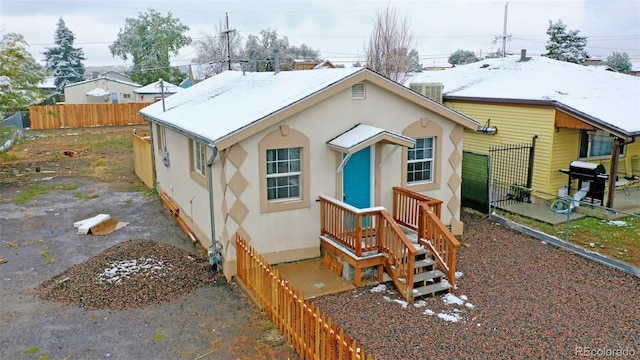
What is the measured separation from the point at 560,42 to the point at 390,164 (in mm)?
41815

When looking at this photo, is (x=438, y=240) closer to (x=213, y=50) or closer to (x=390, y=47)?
(x=390, y=47)

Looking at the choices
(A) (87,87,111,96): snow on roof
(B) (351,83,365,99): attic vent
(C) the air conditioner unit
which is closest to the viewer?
(B) (351,83,365,99): attic vent

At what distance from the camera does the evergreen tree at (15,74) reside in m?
19.7

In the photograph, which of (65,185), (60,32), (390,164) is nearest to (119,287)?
(390,164)

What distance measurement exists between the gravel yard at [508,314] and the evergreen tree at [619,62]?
58.2 m

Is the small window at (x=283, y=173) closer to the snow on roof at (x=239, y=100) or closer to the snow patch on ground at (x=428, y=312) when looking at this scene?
the snow on roof at (x=239, y=100)

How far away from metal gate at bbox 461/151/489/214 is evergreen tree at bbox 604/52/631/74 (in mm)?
53964

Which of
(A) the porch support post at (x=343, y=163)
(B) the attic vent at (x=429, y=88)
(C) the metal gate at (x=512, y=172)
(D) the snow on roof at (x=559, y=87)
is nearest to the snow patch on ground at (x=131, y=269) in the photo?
(A) the porch support post at (x=343, y=163)

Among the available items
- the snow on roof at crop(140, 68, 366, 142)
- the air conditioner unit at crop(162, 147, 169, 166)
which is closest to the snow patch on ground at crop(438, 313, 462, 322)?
the snow on roof at crop(140, 68, 366, 142)

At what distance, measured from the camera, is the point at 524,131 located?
15922 millimetres

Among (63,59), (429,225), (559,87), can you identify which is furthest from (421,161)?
(63,59)

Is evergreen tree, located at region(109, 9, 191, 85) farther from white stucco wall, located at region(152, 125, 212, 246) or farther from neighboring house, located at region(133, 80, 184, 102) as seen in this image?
white stucco wall, located at region(152, 125, 212, 246)

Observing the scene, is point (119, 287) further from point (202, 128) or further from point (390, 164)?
point (390, 164)

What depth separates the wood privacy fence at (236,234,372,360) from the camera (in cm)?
590
